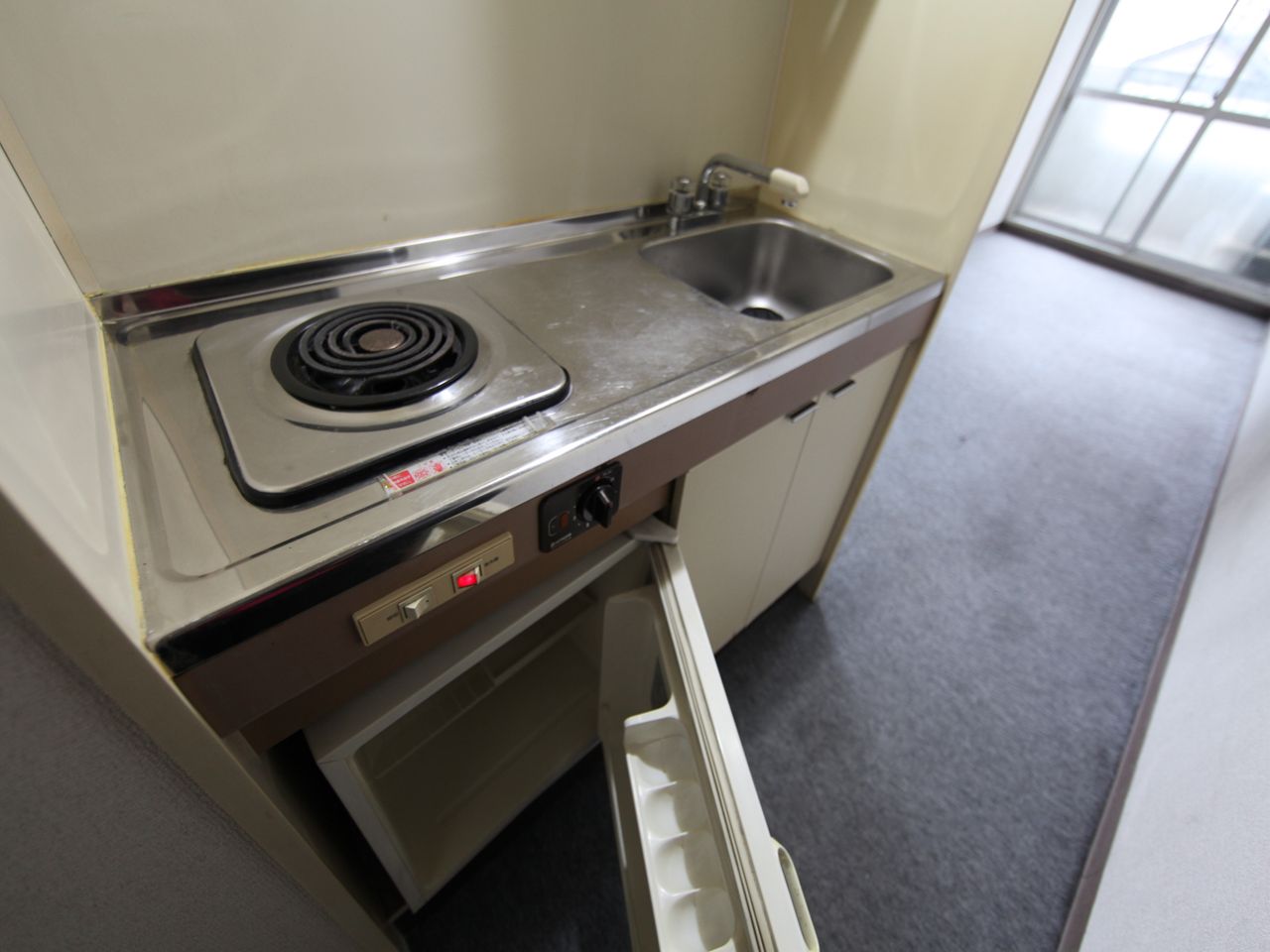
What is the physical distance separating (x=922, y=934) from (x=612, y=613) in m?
0.91

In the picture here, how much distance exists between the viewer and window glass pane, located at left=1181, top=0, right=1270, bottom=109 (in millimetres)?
3113

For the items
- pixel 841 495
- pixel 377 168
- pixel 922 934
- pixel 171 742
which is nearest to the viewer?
pixel 171 742

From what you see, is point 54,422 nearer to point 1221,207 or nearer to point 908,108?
point 908,108

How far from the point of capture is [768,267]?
4.33 ft

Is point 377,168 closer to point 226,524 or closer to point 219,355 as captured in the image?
point 219,355

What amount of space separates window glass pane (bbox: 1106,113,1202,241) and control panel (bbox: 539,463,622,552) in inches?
194

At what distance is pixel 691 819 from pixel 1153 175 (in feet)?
16.7

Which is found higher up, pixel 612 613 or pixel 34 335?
pixel 34 335

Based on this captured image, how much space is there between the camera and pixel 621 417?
660mm

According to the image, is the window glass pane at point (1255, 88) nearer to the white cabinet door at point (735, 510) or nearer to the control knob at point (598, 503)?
the white cabinet door at point (735, 510)

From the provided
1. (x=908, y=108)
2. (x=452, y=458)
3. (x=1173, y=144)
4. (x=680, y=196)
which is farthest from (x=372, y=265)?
(x=1173, y=144)

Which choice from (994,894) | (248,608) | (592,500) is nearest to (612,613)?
(592,500)

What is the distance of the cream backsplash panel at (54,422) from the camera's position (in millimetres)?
301

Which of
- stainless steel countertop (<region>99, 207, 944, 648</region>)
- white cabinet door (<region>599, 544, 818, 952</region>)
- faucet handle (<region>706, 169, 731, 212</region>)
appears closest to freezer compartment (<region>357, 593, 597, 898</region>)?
white cabinet door (<region>599, 544, 818, 952</region>)
